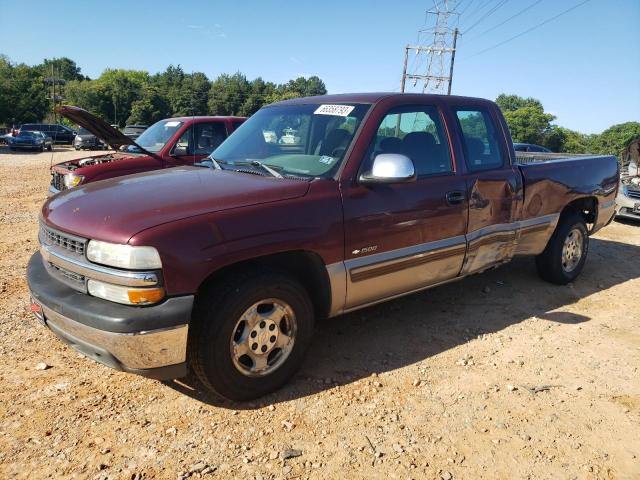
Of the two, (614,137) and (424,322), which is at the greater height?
(614,137)

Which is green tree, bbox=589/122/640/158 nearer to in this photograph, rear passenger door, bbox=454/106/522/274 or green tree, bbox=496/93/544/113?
green tree, bbox=496/93/544/113

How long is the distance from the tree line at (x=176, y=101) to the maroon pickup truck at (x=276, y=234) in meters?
38.2

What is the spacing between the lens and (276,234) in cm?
286

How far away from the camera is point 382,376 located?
3.40m

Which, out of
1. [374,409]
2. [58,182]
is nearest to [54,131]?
[58,182]

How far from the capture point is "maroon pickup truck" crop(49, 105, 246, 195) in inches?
282

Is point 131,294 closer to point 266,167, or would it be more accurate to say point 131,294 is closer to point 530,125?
point 266,167

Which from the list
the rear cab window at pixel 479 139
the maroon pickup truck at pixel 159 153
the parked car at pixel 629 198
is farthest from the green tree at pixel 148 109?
the rear cab window at pixel 479 139

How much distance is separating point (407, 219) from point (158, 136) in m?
5.85

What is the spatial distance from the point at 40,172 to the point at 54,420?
56.5 ft

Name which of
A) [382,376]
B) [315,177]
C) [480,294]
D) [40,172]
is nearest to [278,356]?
[382,376]

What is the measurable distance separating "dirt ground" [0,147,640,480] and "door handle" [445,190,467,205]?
112 cm

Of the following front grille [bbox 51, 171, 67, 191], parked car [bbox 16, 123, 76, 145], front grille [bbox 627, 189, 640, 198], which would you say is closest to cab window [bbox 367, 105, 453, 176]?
front grille [bbox 51, 171, 67, 191]

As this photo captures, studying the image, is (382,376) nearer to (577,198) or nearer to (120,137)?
(577,198)
